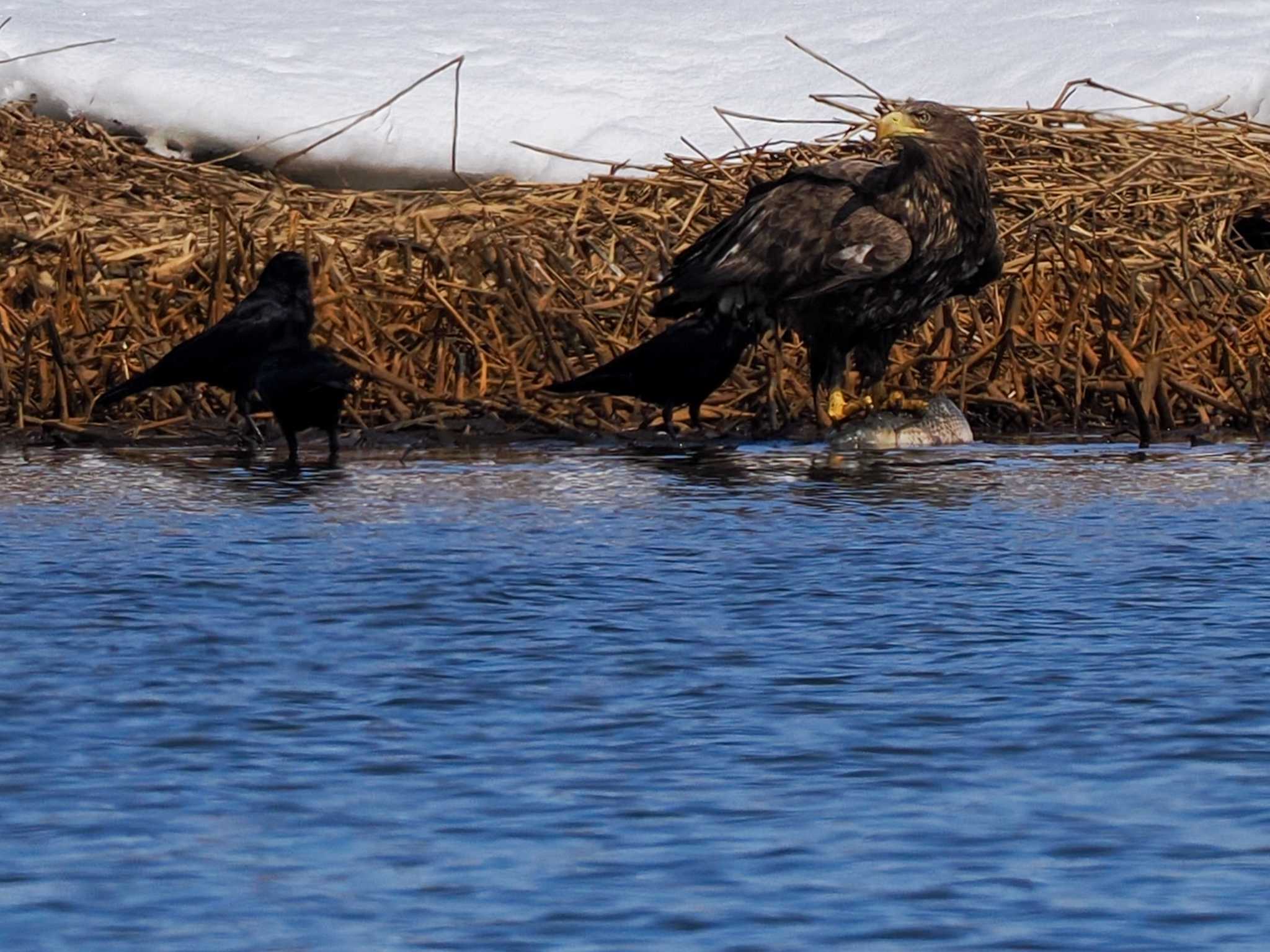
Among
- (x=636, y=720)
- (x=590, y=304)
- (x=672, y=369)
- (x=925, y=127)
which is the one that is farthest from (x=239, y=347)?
(x=636, y=720)

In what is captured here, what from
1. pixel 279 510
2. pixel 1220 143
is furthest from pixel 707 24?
pixel 279 510

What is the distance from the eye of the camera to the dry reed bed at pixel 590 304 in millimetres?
11195

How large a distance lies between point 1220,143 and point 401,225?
A: 14.9 ft

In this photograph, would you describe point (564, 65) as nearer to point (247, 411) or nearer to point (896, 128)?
point (896, 128)

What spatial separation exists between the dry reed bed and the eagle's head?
0.83 metres

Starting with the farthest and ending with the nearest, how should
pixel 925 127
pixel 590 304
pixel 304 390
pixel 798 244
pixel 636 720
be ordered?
1. pixel 590 304
2. pixel 925 127
3. pixel 798 244
4. pixel 304 390
5. pixel 636 720

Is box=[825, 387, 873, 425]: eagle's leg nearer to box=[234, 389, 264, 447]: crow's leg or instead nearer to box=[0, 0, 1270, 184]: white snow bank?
box=[234, 389, 264, 447]: crow's leg

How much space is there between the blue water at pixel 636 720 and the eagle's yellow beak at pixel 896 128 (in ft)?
8.03

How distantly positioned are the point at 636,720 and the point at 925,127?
6288 mm

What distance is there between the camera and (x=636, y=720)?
16.3ft

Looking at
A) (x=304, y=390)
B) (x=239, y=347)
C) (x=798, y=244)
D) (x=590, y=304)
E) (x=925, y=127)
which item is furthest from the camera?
(x=590, y=304)

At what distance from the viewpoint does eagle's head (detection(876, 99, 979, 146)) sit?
1073 centimetres

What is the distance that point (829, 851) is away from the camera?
3971 mm

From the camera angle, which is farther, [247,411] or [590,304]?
[590,304]
